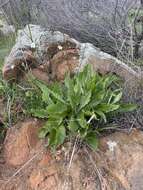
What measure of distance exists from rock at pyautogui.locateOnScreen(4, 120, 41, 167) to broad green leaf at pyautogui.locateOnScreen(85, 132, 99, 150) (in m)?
0.51

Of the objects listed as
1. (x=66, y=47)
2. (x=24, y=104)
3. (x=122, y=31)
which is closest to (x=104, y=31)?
(x=122, y=31)

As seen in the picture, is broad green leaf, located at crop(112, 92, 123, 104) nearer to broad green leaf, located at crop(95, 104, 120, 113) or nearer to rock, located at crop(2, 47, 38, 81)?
broad green leaf, located at crop(95, 104, 120, 113)

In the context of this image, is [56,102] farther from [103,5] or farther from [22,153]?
[103,5]

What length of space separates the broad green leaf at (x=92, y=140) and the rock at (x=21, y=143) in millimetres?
510

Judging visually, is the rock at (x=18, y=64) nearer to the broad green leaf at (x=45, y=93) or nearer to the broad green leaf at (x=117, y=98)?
the broad green leaf at (x=45, y=93)

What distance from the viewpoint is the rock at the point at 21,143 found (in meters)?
4.18

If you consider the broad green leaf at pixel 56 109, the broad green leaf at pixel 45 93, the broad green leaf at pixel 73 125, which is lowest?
the broad green leaf at pixel 73 125

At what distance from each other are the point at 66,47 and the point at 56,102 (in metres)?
0.97

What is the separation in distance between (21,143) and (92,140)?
725mm

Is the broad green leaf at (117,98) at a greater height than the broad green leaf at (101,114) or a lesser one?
greater

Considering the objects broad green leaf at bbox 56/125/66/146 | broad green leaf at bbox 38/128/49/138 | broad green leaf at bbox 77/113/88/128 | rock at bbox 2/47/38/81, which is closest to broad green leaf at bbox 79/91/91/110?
broad green leaf at bbox 77/113/88/128

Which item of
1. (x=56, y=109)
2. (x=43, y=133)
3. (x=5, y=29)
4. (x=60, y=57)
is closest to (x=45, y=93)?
(x=56, y=109)

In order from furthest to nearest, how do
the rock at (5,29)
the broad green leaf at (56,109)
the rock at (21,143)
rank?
the rock at (5,29), the rock at (21,143), the broad green leaf at (56,109)

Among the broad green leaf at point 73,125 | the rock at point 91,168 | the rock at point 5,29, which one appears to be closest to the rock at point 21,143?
the rock at point 91,168
